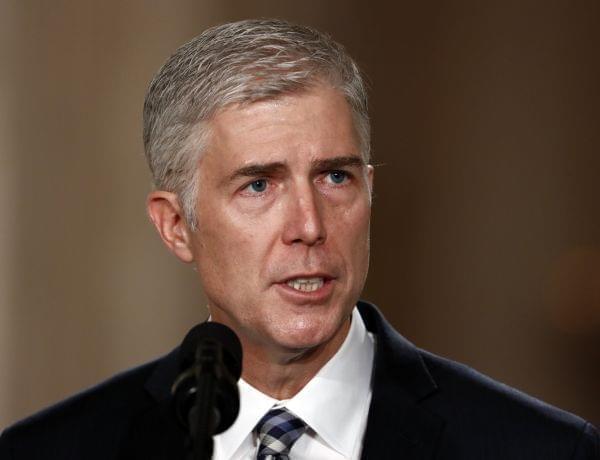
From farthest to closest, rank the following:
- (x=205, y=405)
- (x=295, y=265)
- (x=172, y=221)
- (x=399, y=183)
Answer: (x=399, y=183), (x=172, y=221), (x=295, y=265), (x=205, y=405)

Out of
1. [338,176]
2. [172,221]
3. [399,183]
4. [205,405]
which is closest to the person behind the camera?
[205,405]

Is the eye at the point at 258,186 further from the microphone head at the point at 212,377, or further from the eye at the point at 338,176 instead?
the microphone head at the point at 212,377

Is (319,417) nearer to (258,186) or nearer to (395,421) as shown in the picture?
(395,421)

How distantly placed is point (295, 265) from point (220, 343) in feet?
2.13

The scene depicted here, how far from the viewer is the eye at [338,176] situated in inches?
93.0

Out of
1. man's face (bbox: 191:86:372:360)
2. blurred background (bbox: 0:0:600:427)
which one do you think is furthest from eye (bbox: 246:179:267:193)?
blurred background (bbox: 0:0:600:427)

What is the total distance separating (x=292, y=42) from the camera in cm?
240

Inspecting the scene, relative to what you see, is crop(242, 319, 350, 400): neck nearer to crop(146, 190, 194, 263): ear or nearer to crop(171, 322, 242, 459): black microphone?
Answer: crop(146, 190, 194, 263): ear

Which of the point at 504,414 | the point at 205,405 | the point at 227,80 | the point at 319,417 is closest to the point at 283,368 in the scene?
the point at 319,417

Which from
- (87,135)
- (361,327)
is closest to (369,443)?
(361,327)

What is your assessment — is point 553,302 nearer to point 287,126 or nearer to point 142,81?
point 142,81

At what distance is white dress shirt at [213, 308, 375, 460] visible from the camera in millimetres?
2406

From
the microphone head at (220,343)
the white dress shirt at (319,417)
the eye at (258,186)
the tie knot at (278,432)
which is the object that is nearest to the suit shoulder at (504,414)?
the white dress shirt at (319,417)

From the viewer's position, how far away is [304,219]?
2.27 meters
